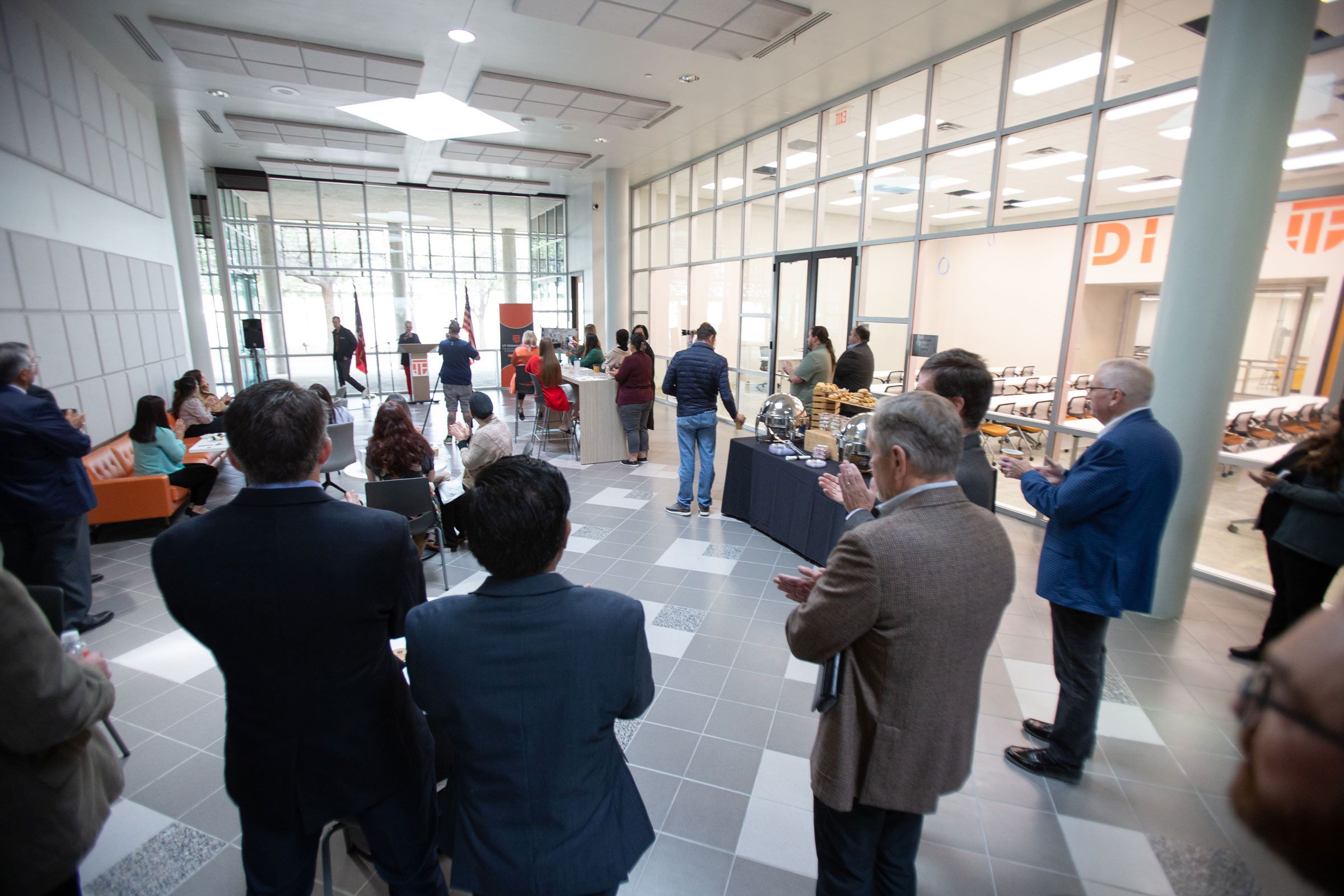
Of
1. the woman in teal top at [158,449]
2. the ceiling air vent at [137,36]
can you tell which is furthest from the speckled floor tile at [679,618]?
the ceiling air vent at [137,36]

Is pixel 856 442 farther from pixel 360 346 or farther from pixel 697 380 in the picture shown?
pixel 360 346

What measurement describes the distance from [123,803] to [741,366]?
9.49 metres

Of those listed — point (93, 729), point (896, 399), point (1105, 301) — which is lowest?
point (93, 729)

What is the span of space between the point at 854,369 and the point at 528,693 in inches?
235

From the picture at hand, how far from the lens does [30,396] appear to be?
10.7ft

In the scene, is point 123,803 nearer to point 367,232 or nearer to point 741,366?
point 741,366

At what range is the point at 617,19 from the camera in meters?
5.75

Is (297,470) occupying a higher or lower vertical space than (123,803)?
higher

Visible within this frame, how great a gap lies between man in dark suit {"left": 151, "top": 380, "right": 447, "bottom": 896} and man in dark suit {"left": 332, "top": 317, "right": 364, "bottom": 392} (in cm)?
1218

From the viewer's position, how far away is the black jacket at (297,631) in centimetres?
138

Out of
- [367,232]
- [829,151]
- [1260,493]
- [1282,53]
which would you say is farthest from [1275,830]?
[367,232]

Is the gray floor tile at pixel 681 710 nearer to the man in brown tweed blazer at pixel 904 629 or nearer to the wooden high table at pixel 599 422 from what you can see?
the man in brown tweed blazer at pixel 904 629

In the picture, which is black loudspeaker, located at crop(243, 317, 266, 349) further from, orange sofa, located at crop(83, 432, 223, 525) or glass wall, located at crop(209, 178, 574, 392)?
orange sofa, located at crop(83, 432, 223, 525)

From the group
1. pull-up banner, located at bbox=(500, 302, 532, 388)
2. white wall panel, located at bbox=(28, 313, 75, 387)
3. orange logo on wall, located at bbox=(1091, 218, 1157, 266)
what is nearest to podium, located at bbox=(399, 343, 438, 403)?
pull-up banner, located at bbox=(500, 302, 532, 388)
